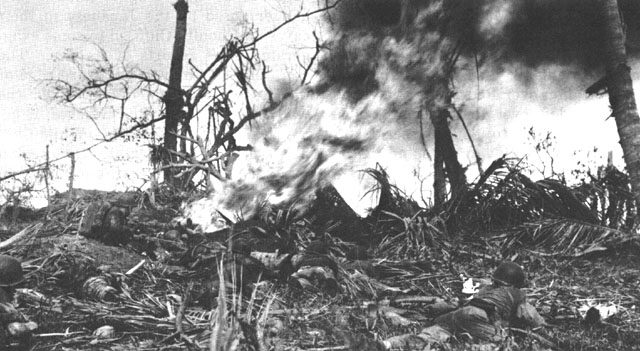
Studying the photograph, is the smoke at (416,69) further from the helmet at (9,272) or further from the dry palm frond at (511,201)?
the helmet at (9,272)

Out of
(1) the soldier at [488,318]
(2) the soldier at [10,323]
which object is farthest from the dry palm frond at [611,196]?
(2) the soldier at [10,323]

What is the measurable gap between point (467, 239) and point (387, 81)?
2.20 meters

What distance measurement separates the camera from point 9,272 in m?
4.16

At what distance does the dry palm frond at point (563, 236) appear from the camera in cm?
623

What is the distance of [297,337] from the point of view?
3.56 meters

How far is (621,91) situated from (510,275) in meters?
3.12

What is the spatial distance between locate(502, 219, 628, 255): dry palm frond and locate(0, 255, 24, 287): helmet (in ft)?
16.3

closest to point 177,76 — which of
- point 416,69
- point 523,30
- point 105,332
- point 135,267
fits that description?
point 416,69

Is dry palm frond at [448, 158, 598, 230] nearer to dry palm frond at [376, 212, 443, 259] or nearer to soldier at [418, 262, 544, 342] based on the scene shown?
dry palm frond at [376, 212, 443, 259]

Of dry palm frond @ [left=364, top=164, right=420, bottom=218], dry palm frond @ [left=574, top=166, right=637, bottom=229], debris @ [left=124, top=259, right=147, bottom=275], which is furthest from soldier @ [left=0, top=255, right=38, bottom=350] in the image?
dry palm frond @ [left=574, top=166, right=637, bottom=229]

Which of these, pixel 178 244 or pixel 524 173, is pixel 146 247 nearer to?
pixel 178 244

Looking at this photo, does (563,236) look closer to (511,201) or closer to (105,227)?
(511,201)

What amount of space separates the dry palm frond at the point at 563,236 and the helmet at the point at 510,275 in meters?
1.51

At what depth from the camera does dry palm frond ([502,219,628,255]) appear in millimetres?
6234
